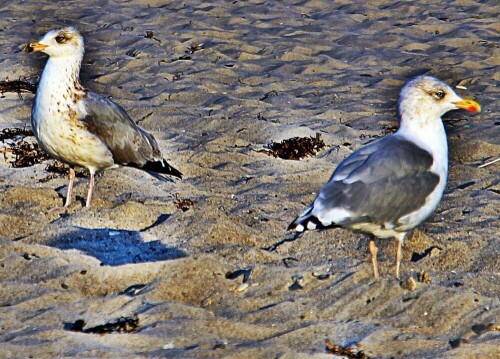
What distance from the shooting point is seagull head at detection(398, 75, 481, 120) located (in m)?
5.66

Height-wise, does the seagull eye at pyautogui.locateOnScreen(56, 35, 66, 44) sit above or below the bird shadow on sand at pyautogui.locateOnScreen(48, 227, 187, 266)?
above

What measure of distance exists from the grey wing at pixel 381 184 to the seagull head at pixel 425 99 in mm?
317

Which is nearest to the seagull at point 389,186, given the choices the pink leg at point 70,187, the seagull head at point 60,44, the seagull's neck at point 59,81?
the pink leg at point 70,187

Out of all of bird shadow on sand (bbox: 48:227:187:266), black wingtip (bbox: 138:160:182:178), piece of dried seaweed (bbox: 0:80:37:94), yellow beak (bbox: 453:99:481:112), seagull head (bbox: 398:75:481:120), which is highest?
seagull head (bbox: 398:75:481:120)

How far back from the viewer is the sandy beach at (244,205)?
15.0ft

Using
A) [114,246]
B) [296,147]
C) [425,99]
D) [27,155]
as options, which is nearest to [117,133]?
[27,155]

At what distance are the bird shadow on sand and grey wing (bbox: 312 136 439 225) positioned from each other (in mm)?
1118

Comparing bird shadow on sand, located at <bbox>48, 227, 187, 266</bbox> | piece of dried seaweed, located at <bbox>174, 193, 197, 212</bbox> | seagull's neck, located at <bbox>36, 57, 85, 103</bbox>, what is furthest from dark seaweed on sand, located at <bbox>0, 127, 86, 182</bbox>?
bird shadow on sand, located at <bbox>48, 227, 187, 266</bbox>

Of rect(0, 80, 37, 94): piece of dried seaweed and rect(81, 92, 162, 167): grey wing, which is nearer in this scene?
rect(81, 92, 162, 167): grey wing

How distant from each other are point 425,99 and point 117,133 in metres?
2.64

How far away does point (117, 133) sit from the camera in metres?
7.24

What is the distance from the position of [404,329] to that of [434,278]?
33.5 inches

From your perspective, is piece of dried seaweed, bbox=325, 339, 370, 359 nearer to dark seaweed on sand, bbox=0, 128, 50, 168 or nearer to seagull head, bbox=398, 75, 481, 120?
seagull head, bbox=398, 75, 481, 120

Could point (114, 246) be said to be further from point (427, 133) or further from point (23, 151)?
point (23, 151)
